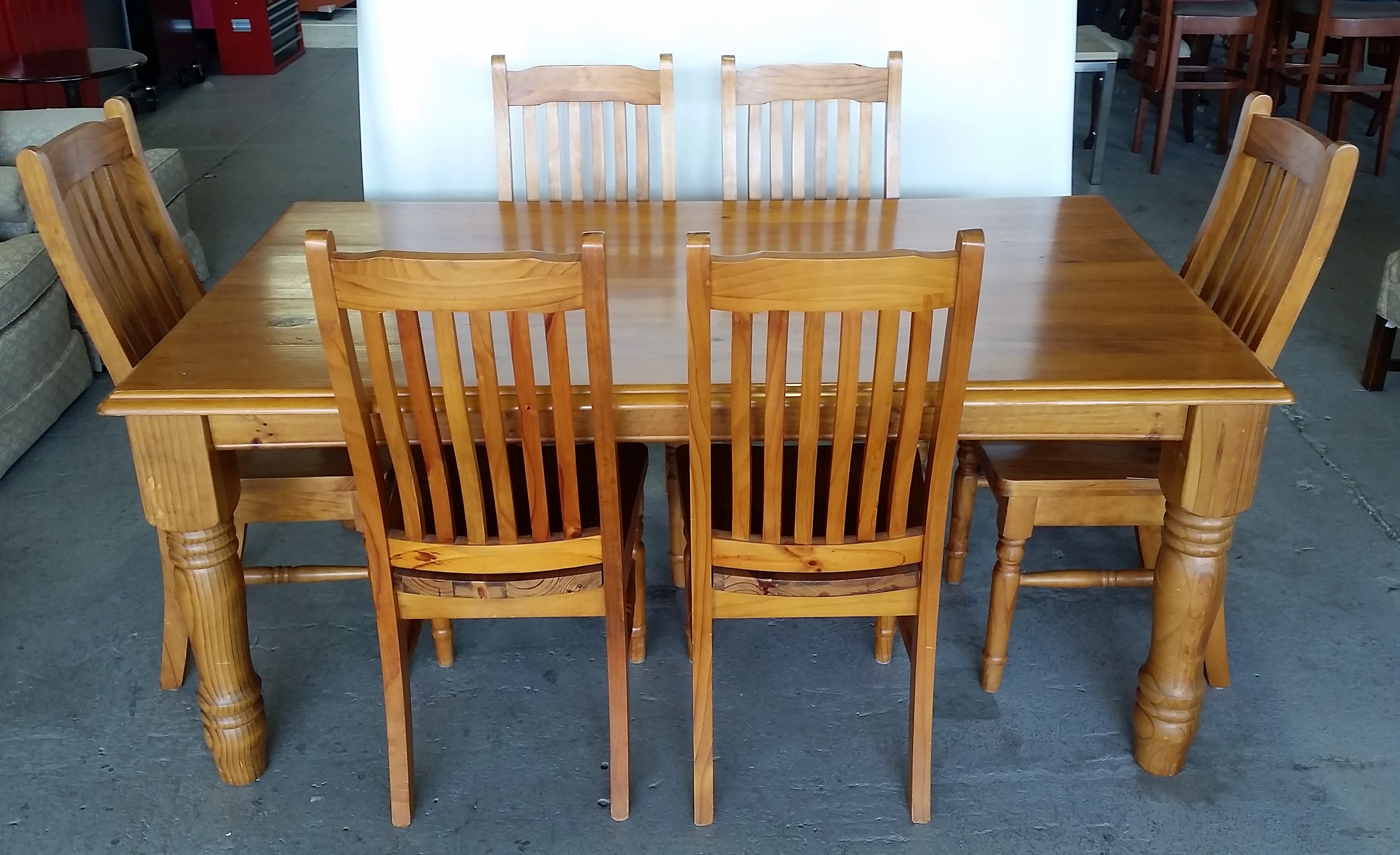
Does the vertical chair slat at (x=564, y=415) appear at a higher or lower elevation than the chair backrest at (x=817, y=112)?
lower

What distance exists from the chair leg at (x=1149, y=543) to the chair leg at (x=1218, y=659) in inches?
8.2

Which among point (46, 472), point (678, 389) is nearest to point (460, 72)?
point (46, 472)

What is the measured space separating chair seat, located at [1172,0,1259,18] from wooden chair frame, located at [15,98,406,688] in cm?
424

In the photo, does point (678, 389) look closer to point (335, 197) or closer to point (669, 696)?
point (669, 696)

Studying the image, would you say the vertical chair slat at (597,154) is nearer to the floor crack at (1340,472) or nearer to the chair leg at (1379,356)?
the floor crack at (1340,472)

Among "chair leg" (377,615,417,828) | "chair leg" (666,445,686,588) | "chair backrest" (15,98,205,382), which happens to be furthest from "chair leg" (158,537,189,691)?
"chair leg" (666,445,686,588)

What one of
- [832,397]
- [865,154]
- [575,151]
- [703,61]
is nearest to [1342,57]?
A: [703,61]

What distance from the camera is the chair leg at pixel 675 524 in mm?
2082

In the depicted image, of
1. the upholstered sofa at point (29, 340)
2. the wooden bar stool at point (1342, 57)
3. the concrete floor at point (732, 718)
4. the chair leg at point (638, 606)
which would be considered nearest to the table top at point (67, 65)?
the upholstered sofa at point (29, 340)

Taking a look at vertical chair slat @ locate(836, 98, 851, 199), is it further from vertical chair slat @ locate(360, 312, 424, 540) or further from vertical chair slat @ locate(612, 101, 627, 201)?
vertical chair slat @ locate(360, 312, 424, 540)

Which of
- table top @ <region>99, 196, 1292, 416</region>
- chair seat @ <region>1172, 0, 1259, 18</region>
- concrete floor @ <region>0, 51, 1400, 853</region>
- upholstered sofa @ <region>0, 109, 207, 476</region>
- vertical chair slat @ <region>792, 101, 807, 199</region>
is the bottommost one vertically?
concrete floor @ <region>0, 51, 1400, 853</region>

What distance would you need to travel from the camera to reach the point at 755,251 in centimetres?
209

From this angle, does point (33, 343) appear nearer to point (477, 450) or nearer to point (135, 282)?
point (135, 282)

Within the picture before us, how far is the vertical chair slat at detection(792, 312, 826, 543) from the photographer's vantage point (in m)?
1.44
